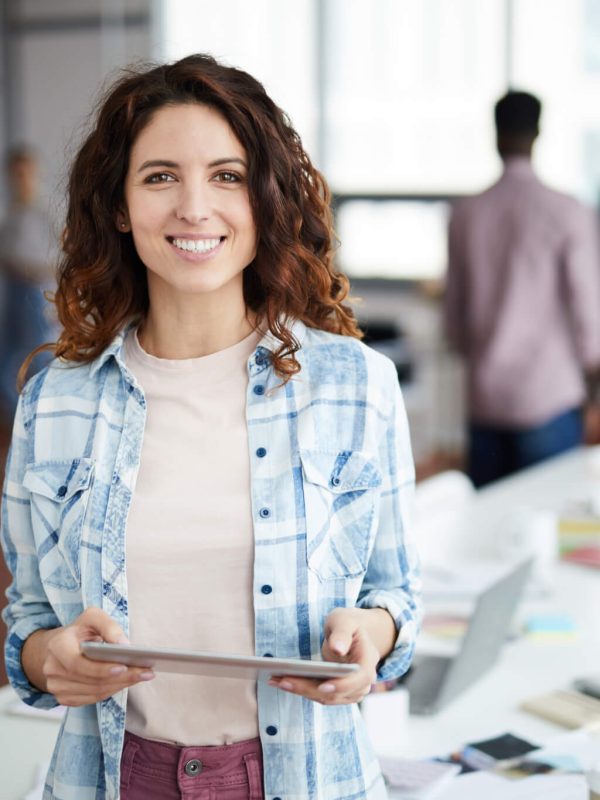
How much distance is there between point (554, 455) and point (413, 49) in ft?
13.1

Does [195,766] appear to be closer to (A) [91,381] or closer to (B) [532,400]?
(A) [91,381]

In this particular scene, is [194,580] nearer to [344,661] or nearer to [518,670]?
[344,661]

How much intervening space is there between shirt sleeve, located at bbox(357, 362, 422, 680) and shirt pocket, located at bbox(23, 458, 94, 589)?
342 mm

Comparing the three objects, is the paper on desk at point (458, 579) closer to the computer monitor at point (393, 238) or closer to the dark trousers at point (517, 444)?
the dark trousers at point (517, 444)

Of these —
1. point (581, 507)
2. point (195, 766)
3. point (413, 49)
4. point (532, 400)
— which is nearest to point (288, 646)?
point (195, 766)

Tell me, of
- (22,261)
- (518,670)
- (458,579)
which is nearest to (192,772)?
(518,670)

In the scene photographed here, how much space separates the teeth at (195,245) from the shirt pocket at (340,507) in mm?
260

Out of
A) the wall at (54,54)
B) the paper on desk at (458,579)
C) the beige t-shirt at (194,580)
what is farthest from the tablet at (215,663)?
the wall at (54,54)

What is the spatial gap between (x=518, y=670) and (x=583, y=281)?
1866mm

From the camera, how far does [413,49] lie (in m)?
6.95

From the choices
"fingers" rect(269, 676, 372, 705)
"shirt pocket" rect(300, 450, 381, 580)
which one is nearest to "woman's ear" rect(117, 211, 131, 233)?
"shirt pocket" rect(300, 450, 381, 580)

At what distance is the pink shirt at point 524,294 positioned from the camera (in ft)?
11.6

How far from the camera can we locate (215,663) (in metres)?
1.04

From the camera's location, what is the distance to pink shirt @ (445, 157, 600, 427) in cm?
Answer: 355
